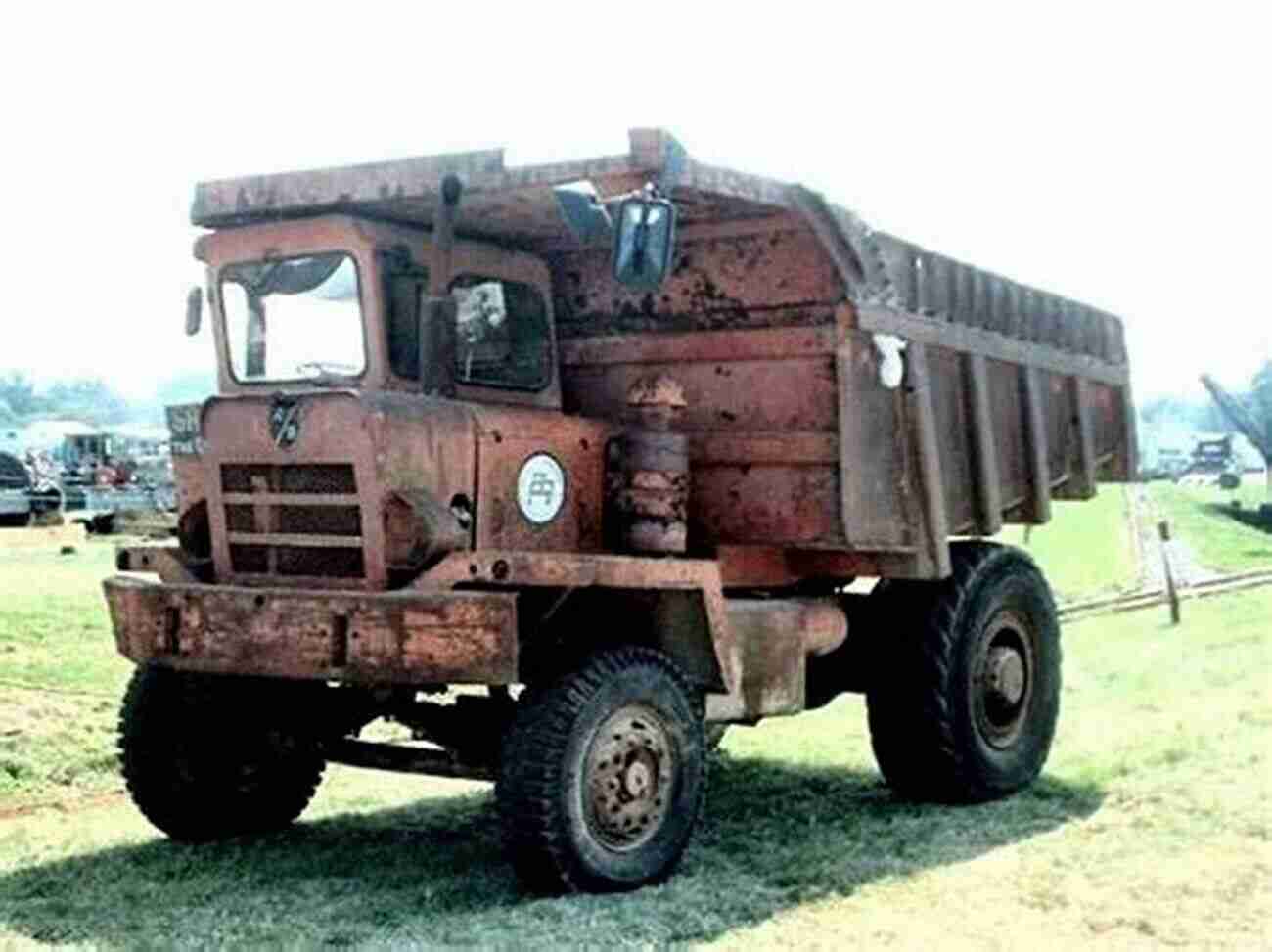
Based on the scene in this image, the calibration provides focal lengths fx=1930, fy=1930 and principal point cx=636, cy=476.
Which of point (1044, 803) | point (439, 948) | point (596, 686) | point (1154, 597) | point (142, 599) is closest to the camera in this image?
point (439, 948)

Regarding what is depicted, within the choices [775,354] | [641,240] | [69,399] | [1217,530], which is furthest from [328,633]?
[69,399]

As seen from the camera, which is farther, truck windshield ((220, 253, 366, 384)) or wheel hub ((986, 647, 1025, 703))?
wheel hub ((986, 647, 1025, 703))

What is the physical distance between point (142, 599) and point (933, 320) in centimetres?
392

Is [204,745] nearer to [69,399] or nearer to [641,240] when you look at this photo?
[641,240]

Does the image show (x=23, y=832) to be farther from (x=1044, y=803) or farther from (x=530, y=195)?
(x=1044, y=803)

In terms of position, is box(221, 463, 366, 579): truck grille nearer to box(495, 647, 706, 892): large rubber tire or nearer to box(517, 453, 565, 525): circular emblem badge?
box(517, 453, 565, 525): circular emblem badge

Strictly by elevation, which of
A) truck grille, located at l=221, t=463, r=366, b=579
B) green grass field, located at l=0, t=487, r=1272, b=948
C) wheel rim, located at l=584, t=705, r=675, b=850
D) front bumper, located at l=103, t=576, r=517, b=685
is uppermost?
truck grille, located at l=221, t=463, r=366, b=579

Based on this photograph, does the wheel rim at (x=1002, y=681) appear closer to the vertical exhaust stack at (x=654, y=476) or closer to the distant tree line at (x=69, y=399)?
the vertical exhaust stack at (x=654, y=476)

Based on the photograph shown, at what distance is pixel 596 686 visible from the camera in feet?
23.4

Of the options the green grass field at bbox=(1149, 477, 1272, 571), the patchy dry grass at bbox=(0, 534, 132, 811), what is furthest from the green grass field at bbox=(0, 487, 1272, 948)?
the green grass field at bbox=(1149, 477, 1272, 571)

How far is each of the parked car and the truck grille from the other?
3240 centimetres

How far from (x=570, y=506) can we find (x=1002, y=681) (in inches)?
114

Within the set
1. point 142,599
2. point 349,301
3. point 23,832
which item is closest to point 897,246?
point 349,301

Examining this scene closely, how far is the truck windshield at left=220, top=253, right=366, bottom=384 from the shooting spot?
782 cm
